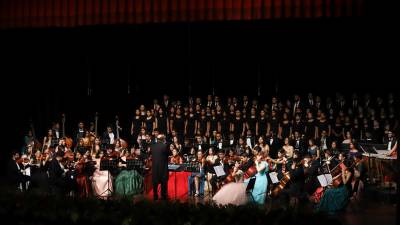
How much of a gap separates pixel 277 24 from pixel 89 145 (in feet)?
24.2

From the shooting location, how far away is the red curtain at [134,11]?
456 inches

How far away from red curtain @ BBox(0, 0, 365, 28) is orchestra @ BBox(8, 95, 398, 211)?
347 cm

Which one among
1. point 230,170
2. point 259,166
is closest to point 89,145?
point 230,170

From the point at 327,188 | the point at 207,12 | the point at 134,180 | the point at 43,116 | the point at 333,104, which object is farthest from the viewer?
the point at 43,116

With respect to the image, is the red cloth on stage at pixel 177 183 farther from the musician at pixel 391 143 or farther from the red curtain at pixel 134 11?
the musician at pixel 391 143

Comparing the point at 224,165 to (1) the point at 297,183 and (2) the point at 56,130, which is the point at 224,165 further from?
(2) the point at 56,130

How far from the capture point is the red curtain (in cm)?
1158

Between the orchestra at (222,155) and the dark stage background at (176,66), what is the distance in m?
1.17

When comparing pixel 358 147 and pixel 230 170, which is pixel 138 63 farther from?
pixel 358 147

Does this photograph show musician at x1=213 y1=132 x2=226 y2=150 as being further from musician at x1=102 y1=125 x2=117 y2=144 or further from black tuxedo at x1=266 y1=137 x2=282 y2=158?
musician at x1=102 y1=125 x2=117 y2=144

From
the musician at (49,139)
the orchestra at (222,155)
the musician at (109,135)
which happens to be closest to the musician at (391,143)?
the orchestra at (222,155)

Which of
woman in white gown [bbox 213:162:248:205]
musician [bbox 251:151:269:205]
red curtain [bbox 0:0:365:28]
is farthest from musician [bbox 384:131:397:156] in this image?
red curtain [bbox 0:0:365:28]

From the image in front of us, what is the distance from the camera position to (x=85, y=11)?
12117 mm

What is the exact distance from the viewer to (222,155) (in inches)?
620
